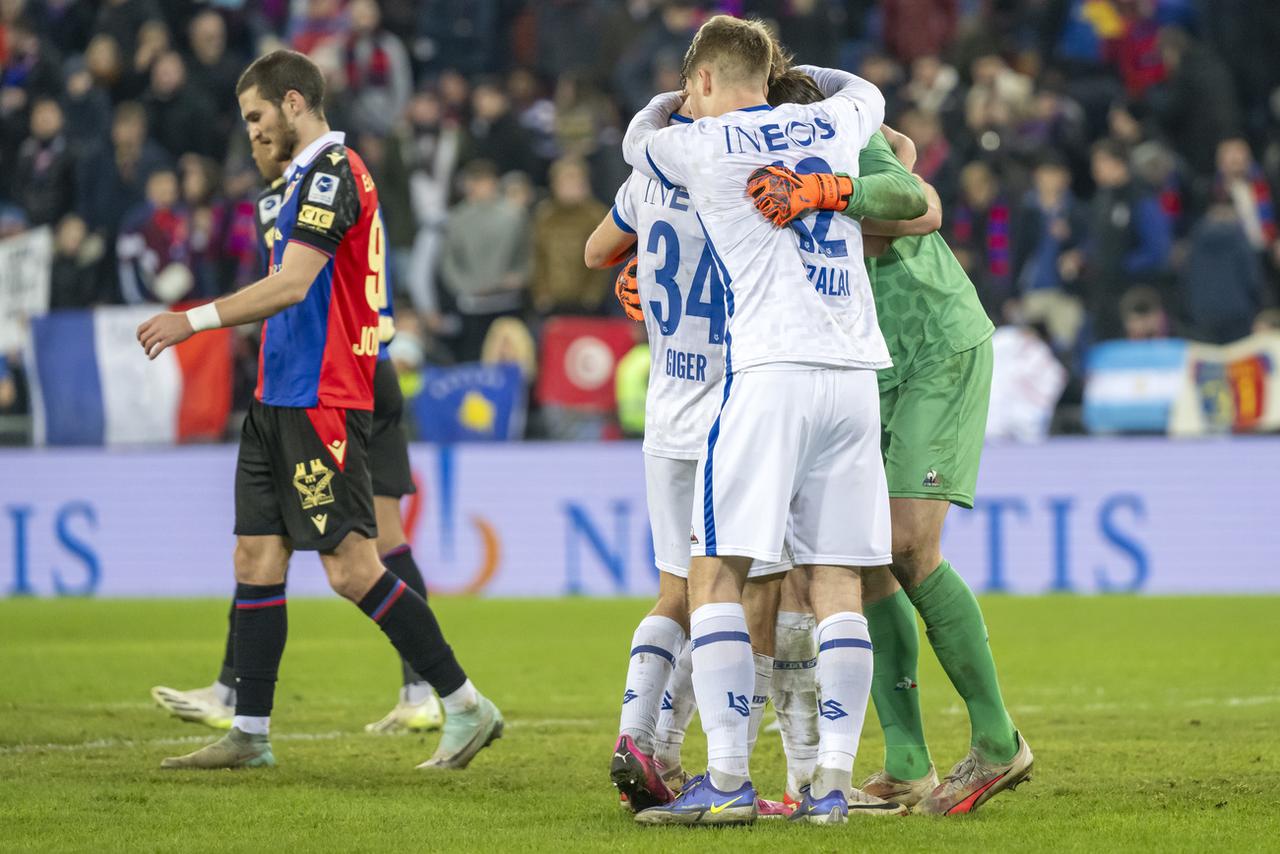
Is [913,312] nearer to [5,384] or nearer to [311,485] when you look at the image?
[311,485]

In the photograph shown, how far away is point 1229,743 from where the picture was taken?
6.93 m

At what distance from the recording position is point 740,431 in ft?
16.5

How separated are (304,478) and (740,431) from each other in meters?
1.98

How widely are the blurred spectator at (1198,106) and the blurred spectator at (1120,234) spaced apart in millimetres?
1415

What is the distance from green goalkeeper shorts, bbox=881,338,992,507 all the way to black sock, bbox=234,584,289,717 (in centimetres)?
221

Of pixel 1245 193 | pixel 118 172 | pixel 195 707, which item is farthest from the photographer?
pixel 118 172

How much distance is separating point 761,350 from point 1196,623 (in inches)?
301

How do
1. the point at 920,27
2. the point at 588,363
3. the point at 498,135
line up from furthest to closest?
the point at 920,27 < the point at 498,135 < the point at 588,363

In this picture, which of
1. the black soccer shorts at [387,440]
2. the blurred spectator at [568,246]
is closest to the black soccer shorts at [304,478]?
the black soccer shorts at [387,440]

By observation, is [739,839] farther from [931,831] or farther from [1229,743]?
[1229,743]

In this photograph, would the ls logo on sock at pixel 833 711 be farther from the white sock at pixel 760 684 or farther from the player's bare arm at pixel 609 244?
the player's bare arm at pixel 609 244

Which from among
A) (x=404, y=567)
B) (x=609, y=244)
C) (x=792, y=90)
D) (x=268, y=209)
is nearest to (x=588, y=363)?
(x=404, y=567)

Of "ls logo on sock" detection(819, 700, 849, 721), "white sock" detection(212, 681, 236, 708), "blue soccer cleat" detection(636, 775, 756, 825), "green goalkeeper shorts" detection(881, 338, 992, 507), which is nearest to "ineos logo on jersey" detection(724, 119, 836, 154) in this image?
"green goalkeeper shorts" detection(881, 338, 992, 507)

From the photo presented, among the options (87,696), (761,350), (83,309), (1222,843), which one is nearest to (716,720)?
(761,350)
